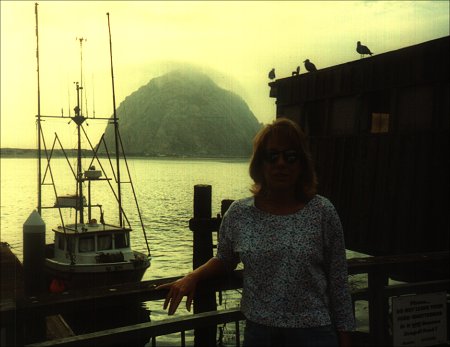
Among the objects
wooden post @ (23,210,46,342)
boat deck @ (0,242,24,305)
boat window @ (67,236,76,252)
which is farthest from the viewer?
boat window @ (67,236,76,252)

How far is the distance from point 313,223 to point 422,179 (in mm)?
12531

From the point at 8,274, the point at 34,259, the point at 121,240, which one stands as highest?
the point at 34,259

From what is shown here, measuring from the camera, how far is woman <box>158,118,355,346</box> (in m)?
2.86

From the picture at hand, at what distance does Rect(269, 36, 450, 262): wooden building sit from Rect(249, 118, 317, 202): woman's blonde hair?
38.7ft

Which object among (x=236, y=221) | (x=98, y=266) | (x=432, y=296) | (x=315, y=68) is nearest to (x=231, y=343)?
(x=98, y=266)

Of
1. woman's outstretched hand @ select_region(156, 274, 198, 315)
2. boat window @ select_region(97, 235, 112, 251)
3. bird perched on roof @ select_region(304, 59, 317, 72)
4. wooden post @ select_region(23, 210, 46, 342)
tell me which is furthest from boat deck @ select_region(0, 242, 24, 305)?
woman's outstretched hand @ select_region(156, 274, 198, 315)

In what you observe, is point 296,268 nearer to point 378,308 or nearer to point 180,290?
point 180,290

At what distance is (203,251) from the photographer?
4.30 metres

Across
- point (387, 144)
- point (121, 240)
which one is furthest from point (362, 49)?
point (121, 240)

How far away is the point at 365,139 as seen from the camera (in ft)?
→ 54.1

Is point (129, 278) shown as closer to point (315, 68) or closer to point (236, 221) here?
point (315, 68)

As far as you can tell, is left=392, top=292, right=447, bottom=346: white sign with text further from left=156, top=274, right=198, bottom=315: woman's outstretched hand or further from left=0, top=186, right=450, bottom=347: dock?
left=156, top=274, right=198, bottom=315: woman's outstretched hand

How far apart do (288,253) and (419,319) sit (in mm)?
2564

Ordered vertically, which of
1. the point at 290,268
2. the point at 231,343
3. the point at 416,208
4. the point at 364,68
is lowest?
the point at 231,343
